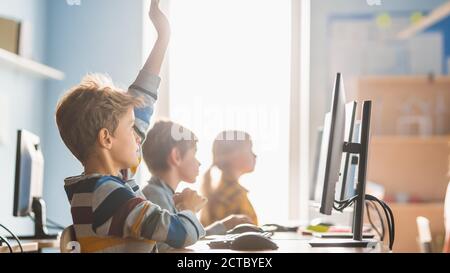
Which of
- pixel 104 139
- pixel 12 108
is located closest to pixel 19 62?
pixel 12 108

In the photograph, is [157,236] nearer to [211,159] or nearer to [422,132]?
[211,159]

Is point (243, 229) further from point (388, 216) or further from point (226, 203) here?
point (226, 203)

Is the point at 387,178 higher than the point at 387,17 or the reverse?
the reverse

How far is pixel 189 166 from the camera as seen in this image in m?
1.67

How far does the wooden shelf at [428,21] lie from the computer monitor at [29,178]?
2254 mm

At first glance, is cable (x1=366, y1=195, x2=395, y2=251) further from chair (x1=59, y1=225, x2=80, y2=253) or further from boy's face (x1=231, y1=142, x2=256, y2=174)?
chair (x1=59, y1=225, x2=80, y2=253)

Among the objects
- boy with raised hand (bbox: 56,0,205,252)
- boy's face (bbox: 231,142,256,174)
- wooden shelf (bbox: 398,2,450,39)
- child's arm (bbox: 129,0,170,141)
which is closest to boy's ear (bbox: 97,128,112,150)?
boy with raised hand (bbox: 56,0,205,252)

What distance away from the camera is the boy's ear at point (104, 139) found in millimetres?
1275

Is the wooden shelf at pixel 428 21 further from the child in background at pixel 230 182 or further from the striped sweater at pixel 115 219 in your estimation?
the striped sweater at pixel 115 219

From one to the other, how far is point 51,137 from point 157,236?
0.77 m
